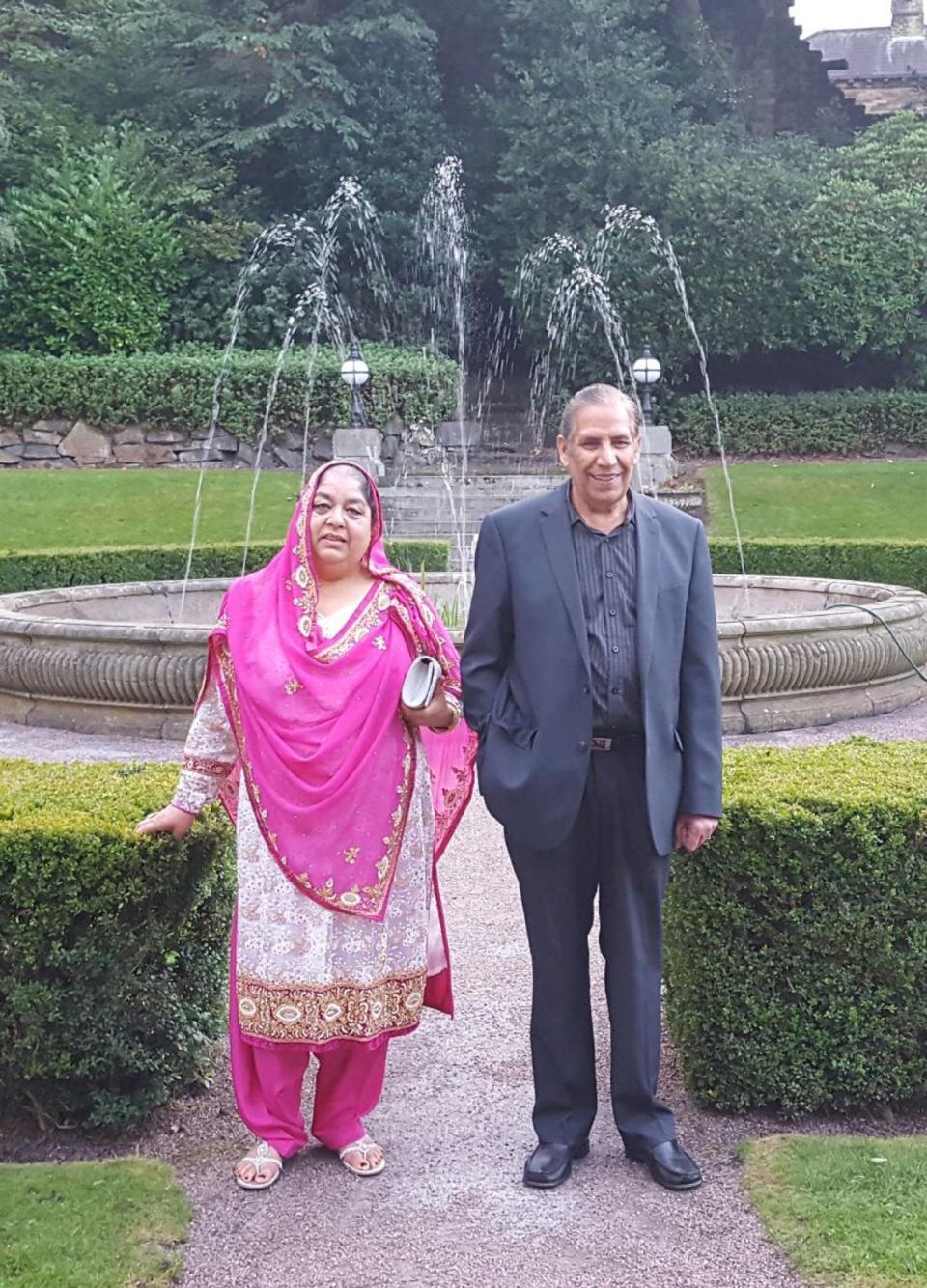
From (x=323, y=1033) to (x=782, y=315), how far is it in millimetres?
21399

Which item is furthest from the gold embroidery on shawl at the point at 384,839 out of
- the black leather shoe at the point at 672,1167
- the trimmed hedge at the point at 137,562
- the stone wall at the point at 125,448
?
the stone wall at the point at 125,448

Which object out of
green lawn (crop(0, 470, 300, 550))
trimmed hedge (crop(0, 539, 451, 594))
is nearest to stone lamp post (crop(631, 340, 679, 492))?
green lawn (crop(0, 470, 300, 550))

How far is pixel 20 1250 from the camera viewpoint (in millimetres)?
2662

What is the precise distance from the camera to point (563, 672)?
2.80 meters

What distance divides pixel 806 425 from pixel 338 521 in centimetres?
2021

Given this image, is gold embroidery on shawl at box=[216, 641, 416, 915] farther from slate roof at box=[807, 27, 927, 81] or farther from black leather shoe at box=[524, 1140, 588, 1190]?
slate roof at box=[807, 27, 927, 81]

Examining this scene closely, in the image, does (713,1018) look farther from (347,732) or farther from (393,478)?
(393,478)

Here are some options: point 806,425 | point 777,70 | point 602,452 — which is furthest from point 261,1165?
point 777,70

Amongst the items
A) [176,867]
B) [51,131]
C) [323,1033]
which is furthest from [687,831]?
[51,131]

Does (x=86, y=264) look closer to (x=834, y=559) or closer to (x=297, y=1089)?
(x=834, y=559)

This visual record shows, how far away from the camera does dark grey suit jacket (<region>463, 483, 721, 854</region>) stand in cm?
279

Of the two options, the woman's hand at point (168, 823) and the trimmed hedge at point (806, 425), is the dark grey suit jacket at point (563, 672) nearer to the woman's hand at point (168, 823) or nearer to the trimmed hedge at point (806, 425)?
the woman's hand at point (168, 823)

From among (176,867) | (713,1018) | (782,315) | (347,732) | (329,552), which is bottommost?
(713,1018)

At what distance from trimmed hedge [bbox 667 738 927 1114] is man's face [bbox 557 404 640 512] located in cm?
83
